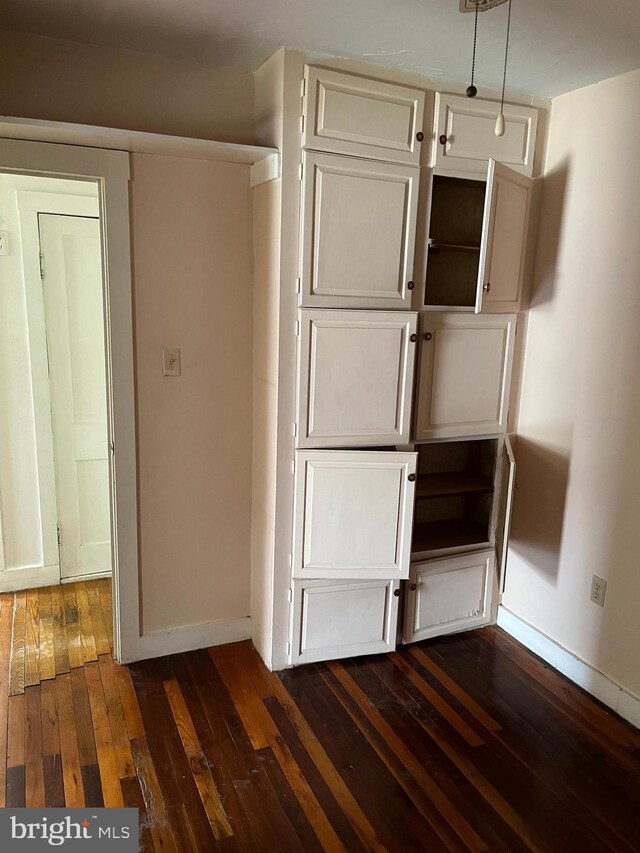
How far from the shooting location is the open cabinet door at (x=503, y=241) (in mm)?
2283

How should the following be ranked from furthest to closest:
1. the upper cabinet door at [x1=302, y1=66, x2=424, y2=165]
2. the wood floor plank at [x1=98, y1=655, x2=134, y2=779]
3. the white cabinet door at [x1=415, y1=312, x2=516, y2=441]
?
1. the white cabinet door at [x1=415, y1=312, x2=516, y2=441]
2. the upper cabinet door at [x1=302, y1=66, x2=424, y2=165]
3. the wood floor plank at [x1=98, y1=655, x2=134, y2=779]

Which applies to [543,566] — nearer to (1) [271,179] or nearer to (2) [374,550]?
(2) [374,550]

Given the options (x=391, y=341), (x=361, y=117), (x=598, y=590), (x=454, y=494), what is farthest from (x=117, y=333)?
(x=598, y=590)

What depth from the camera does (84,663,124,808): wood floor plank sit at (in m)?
1.93

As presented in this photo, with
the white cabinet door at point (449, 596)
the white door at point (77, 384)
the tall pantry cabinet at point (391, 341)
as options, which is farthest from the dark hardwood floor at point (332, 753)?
the white door at point (77, 384)

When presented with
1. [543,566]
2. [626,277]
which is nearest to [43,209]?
[626,277]

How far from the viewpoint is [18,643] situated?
9.01ft

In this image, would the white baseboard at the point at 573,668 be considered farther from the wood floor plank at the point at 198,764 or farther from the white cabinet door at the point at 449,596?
the wood floor plank at the point at 198,764

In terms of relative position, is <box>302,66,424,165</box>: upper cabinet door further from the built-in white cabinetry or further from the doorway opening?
the doorway opening

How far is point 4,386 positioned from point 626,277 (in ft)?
9.22

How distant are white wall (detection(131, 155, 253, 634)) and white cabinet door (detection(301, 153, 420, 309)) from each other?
37cm

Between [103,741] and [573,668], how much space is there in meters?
1.87

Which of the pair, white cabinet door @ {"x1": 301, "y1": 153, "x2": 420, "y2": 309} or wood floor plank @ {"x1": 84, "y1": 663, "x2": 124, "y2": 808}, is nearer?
wood floor plank @ {"x1": 84, "y1": 663, "x2": 124, "y2": 808}

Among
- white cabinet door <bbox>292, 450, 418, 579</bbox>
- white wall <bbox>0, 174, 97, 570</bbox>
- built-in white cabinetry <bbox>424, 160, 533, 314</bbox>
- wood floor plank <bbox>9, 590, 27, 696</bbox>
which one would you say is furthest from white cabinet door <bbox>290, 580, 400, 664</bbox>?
white wall <bbox>0, 174, 97, 570</bbox>
